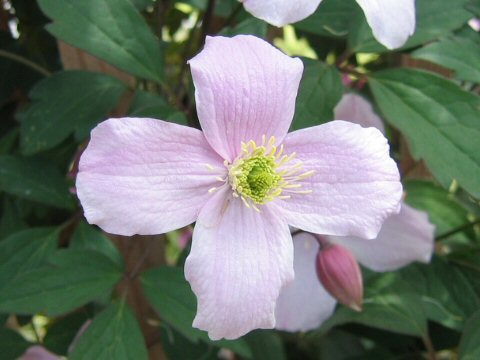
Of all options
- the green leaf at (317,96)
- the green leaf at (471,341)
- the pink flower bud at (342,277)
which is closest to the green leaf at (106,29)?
the green leaf at (317,96)

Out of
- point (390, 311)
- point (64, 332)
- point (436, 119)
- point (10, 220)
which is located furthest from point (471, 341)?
point (10, 220)

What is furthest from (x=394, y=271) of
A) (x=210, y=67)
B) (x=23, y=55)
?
(x=23, y=55)

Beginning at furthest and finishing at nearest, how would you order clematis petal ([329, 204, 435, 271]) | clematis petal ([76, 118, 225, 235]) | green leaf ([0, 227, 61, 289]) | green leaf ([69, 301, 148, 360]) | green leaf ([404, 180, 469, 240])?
green leaf ([404, 180, 469, 240]) → clematis petal ([329, 204, 435, 271]) → green leaf ([0, 227, 61, 289]) → green leaf ([69, 301, 148, 360]) → clematis petal ([76, 118, 225, 235])

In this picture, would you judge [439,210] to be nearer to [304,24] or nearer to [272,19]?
[304,24]

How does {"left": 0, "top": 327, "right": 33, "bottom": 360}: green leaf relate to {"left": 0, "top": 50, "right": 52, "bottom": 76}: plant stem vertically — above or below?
below

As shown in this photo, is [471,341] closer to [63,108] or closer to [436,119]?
[436,119]

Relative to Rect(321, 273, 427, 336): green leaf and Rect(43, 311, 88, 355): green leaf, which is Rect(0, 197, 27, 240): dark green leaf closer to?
Rect(43, 311, 88, 355): green leaf

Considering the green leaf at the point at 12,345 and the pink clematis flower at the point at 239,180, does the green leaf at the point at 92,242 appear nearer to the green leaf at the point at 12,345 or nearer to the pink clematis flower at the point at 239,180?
the green leaf at the point at 12,345

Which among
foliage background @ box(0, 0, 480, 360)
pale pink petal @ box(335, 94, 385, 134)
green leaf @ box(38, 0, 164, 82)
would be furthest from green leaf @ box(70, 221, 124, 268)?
pale pink petal @ box(335, 94, 385, 134)
